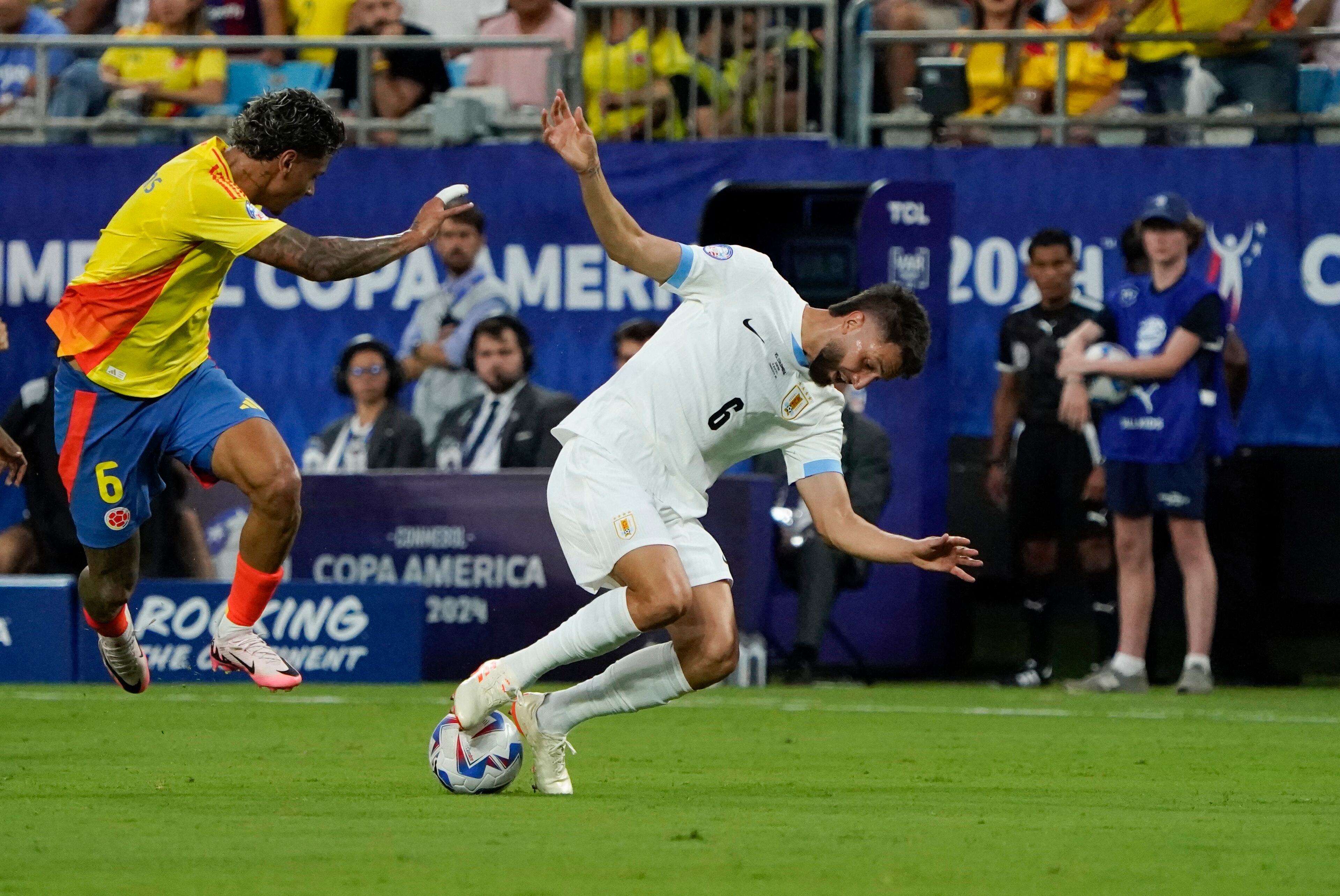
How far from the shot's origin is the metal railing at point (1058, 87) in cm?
1238

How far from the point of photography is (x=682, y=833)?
575cm

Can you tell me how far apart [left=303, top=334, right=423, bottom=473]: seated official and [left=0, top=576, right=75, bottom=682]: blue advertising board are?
1855 millimetres

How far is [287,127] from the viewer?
24.2 feet

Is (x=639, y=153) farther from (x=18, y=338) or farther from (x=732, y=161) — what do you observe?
(x=18, y=338)

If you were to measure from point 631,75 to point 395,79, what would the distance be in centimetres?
174

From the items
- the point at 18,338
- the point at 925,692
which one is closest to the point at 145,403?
the point at 925,692

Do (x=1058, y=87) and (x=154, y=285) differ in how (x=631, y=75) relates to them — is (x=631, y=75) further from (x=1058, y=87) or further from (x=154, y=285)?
(x=154, y=285)

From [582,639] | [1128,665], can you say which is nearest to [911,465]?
[1128,665]

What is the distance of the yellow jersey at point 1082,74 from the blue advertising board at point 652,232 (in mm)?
565

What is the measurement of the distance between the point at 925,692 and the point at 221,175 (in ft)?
19.5

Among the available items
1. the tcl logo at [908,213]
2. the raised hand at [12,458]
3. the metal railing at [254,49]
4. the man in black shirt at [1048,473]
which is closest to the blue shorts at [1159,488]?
the man in black shirt at [1048,473]

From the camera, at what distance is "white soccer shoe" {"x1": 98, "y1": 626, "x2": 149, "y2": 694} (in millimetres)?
8266

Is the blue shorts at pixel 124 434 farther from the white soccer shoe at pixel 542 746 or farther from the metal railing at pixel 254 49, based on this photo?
the metal railing at pixel 254 49

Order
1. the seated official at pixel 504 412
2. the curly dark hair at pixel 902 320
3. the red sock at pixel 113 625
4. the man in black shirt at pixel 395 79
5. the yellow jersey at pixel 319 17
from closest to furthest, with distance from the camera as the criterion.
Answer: the curly dark hair at pixel 902 320 < the red sock at pixel 113 625 < the seated official at pixel 504 412 < the man in black shirt at pixel 395 79 < the yellow jersey at pixel 319 17
